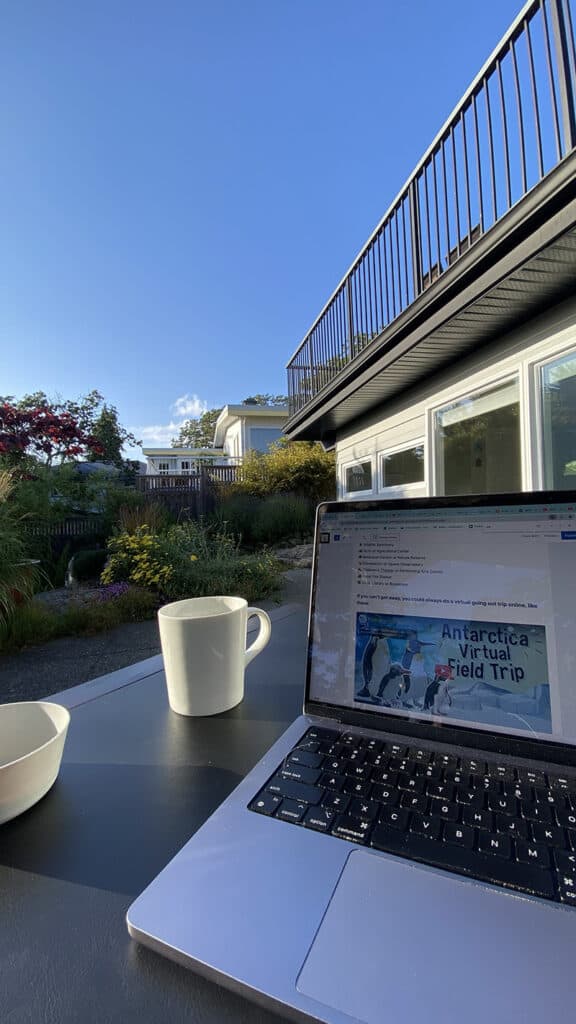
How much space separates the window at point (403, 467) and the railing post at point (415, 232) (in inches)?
59.9

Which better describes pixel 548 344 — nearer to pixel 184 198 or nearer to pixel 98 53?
pixel 98 53

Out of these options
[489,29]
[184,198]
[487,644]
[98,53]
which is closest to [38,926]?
[487,644]

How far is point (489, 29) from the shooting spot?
300cm

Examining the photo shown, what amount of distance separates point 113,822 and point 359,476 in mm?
5649

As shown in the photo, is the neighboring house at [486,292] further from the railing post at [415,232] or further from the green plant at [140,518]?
the green plant at [140,518]

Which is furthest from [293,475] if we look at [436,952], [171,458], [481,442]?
[171,458]

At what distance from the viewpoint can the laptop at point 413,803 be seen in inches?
10.8

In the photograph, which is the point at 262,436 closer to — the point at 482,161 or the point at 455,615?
the point at 482,161

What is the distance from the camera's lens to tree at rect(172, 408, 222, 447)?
26234 millimetres

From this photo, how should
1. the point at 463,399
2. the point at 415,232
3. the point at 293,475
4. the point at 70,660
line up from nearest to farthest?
the point at 70,660, the point at 415,232, the point at 463,399, the point at 293,475

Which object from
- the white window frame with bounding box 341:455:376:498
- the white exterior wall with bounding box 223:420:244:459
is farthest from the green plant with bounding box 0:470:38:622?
the white exterior wall with bounding box 223:420:244:459

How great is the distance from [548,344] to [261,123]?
4865 millimetres

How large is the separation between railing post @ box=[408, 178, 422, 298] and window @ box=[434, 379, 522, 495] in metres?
0.99

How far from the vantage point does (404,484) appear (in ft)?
15.0
